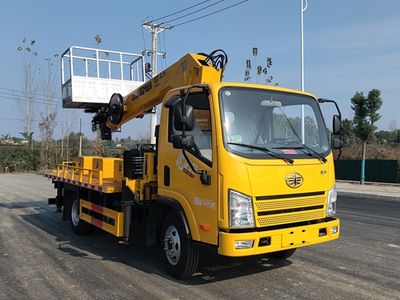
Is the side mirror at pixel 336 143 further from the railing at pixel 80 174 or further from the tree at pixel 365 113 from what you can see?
the tree at pixel 365 113

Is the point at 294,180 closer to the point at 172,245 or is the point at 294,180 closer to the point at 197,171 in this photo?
the point at 197,171

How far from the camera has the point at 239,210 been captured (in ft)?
16.9

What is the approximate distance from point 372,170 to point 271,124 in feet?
68.5

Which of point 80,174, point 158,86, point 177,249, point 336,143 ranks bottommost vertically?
point 177,249

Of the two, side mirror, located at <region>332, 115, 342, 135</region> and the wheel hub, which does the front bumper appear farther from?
side mirror, located at <region>332, 115, 342, 135</region>

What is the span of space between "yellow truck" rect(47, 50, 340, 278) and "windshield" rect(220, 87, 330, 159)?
1 cm

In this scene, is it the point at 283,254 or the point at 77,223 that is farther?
the point at 77,223

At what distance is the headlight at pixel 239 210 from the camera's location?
16.9 feet

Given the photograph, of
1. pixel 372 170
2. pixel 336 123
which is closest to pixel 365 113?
pixel 372 170

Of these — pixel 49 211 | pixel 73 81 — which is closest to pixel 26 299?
pixel 73 81

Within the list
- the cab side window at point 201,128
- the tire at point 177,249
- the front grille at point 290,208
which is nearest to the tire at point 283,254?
the front grille at point 290,208

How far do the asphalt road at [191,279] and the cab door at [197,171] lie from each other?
32.5 inches

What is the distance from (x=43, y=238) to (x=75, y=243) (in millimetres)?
869

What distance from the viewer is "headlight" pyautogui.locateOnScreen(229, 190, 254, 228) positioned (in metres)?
5.14
